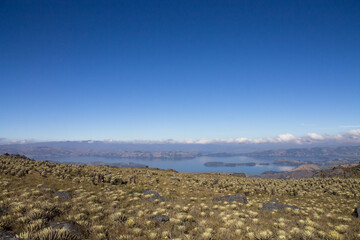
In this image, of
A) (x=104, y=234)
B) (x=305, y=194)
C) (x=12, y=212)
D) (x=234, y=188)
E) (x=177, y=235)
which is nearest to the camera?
(x=104, y=234)

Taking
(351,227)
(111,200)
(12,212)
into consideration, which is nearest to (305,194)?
(351,227)

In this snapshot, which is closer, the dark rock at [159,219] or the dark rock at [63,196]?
the dark rock at [159,219]

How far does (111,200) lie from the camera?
16.5m

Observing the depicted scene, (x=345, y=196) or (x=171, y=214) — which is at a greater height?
(x=171, y=214)

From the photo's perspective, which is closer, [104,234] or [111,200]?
[104,234]

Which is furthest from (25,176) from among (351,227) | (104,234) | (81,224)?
(351,227)

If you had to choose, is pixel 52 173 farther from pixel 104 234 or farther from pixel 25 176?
pixel 104 234

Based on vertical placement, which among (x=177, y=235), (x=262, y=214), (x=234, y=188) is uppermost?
(x=177, y=235)

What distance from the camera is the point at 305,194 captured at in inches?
1047

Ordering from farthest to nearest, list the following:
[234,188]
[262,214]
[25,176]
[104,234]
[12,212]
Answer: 1. [234,188]
2. [25,176]
3. [262,214]
4. [12,212]
5. [104,234]

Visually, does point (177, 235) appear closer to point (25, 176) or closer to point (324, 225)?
point (324, 225)

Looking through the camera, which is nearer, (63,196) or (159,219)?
(159,219)

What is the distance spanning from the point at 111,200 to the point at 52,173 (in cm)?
1660

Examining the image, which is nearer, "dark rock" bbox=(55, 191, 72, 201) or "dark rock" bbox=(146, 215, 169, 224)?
"dark rock" bbox=(146, 215, 169, 224)
